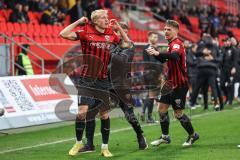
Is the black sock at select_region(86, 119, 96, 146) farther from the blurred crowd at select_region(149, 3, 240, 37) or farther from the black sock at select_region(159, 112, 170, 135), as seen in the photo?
the blurred crowd at select_region(149, 3, 240, 37)

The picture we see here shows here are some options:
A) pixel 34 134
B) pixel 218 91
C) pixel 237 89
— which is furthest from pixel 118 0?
pixel 34 134

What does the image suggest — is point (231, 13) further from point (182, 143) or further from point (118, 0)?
point (182, 143)

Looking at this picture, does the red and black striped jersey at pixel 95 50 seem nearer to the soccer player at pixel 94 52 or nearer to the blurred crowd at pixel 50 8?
the soccer player at pixel 94 52

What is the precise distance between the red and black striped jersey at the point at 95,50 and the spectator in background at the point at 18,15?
1188 centimetres

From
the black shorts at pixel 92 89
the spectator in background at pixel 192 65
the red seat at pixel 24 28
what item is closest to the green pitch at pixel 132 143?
the black shorts at pixel 92 89

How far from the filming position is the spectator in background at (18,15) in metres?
21.0

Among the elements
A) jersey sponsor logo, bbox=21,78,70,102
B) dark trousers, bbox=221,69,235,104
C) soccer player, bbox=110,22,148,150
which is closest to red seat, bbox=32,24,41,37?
jersey sponsor logo, bbox=21,78,70,102

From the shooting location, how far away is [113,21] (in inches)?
389

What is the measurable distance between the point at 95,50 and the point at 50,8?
46.1 feet

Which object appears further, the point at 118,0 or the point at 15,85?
the point at 118,0

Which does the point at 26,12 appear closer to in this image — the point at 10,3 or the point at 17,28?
the point at 10,3

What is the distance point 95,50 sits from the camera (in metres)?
9.43

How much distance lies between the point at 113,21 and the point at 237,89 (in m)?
11.8

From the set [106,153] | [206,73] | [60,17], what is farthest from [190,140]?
[60,17]
